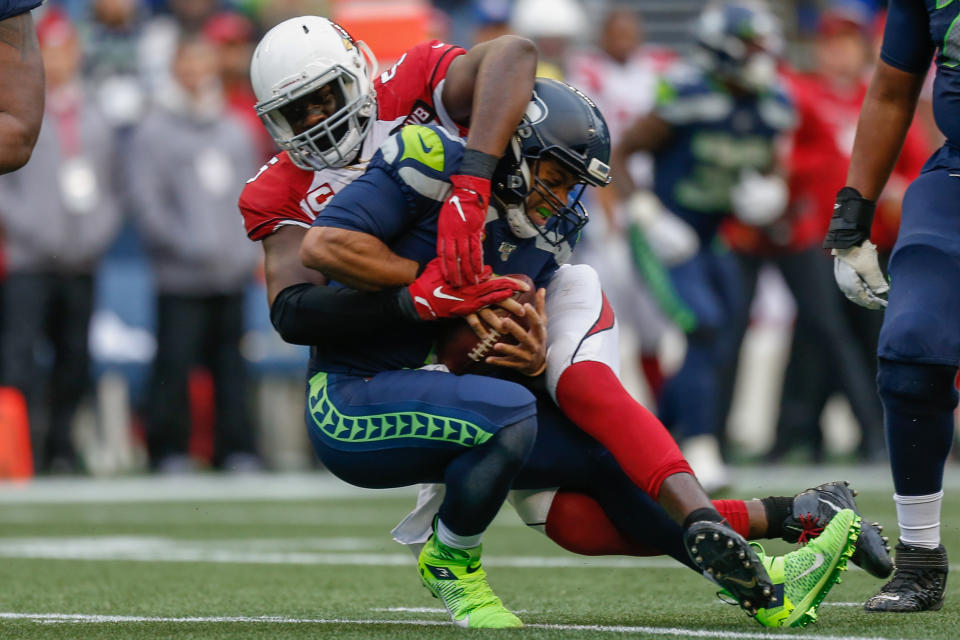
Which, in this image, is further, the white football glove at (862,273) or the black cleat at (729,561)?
the white football glove at (862,273)

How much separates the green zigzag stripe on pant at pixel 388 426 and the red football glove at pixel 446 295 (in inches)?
8.8

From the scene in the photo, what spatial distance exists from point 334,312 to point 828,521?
119 centimetres

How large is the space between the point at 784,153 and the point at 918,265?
5162mm

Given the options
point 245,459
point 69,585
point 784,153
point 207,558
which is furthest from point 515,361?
point 245,459

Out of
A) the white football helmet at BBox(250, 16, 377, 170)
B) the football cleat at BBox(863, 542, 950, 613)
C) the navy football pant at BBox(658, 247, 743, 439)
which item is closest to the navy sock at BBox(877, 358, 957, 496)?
the football cleat at BBox(863, 542, 950, 613)

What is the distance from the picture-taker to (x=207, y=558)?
19.2 ft

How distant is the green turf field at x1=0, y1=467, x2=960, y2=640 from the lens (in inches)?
151

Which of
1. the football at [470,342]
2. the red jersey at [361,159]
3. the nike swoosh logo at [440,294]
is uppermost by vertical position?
the red jersey at [361,159]

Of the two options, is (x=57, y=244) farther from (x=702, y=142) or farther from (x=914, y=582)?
(x=914, y=582)

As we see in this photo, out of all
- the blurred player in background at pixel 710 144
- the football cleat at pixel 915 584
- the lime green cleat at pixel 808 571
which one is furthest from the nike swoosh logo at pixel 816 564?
the blurred player in background at pixel 710 144

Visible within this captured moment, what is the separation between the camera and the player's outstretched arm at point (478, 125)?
367cm

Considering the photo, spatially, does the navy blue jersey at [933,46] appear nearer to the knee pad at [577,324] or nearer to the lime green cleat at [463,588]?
the knee pad at [577,324]

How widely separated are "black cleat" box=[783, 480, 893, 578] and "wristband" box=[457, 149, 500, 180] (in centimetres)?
103

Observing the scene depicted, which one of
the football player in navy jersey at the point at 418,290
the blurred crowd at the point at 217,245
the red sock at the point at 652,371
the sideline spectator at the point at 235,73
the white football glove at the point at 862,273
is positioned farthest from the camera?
the sideline spectator at the point at 235,73
